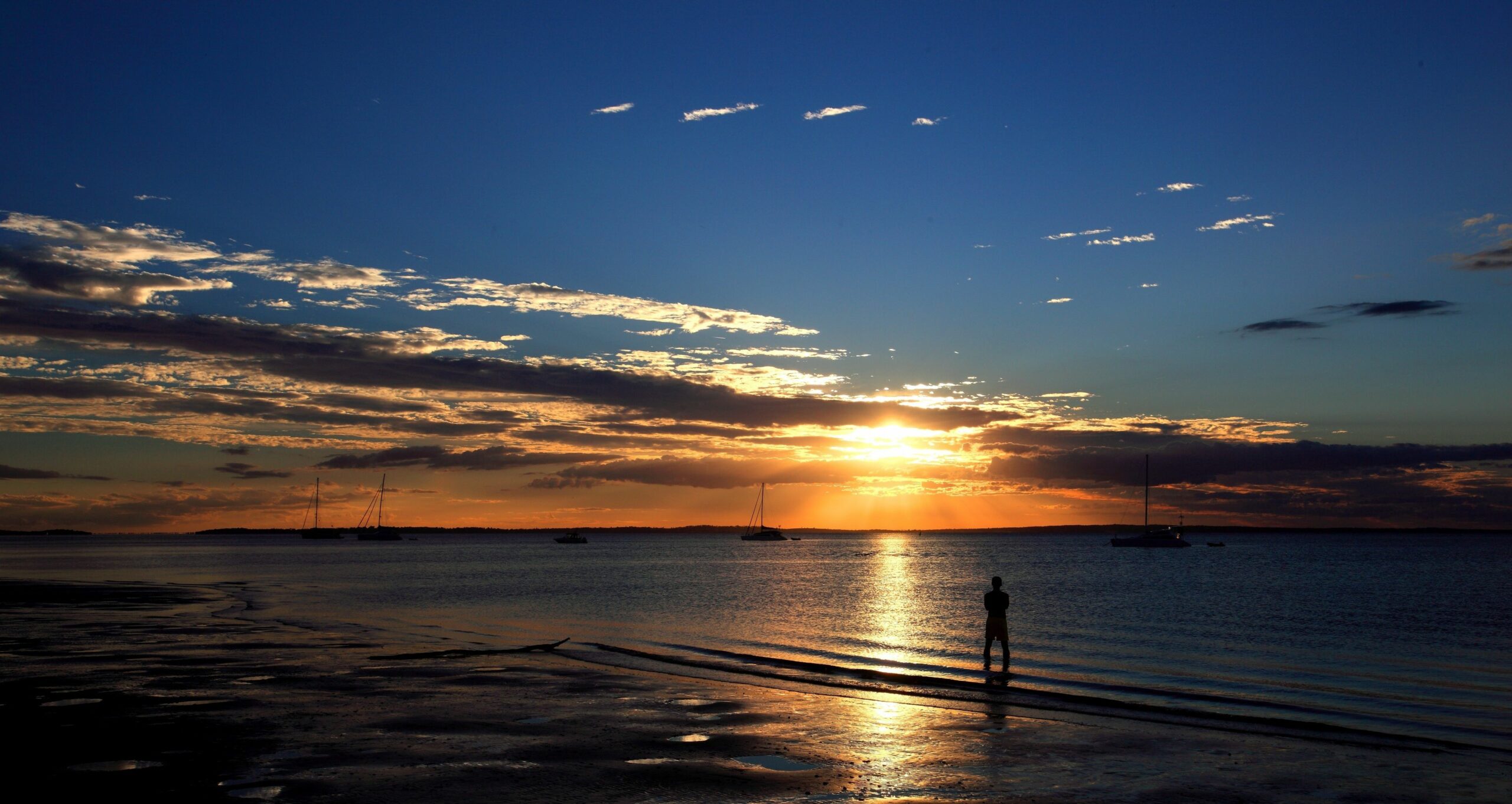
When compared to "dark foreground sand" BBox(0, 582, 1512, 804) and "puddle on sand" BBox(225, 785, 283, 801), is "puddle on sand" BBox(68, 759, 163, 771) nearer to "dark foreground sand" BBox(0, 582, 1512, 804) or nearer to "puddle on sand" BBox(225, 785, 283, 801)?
"dark foreground sand" BBox(0, 582, 1512, 804)

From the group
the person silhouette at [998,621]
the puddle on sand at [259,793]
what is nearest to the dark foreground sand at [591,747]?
the puddle on sand at [259,793]

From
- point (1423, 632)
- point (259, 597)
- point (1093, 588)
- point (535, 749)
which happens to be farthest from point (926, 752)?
point (1093, 588)

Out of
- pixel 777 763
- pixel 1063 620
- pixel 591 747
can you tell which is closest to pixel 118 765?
pixel 591 747

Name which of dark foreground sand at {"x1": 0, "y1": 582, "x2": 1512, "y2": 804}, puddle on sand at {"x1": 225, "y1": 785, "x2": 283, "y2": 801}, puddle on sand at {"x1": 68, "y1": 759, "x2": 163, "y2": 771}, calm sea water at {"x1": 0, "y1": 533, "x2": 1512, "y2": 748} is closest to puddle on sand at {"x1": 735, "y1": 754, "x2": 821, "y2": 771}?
dark foreground sand at {"x1": 0, "y1": 582, "x2": 1512, "y2": 804}

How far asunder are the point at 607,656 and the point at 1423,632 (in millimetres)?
38637

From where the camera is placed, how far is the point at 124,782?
12.5 meters

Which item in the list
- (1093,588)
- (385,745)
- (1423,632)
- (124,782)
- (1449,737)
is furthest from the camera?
(1093,588)

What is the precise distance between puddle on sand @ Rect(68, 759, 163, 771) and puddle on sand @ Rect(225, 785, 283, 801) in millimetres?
2082

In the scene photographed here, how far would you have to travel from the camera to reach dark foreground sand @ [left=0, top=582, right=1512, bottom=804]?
12914 millimetres

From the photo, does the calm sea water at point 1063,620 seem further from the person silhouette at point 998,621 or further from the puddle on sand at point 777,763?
the puddle on sand at point 777,763

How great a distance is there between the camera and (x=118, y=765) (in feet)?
44.1

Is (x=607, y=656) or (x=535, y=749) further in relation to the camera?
(x=607, y=656)

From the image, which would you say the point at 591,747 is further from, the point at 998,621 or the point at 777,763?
the point at 998,621

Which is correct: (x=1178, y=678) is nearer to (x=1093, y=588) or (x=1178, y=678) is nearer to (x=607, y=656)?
(x=607, y=656)
